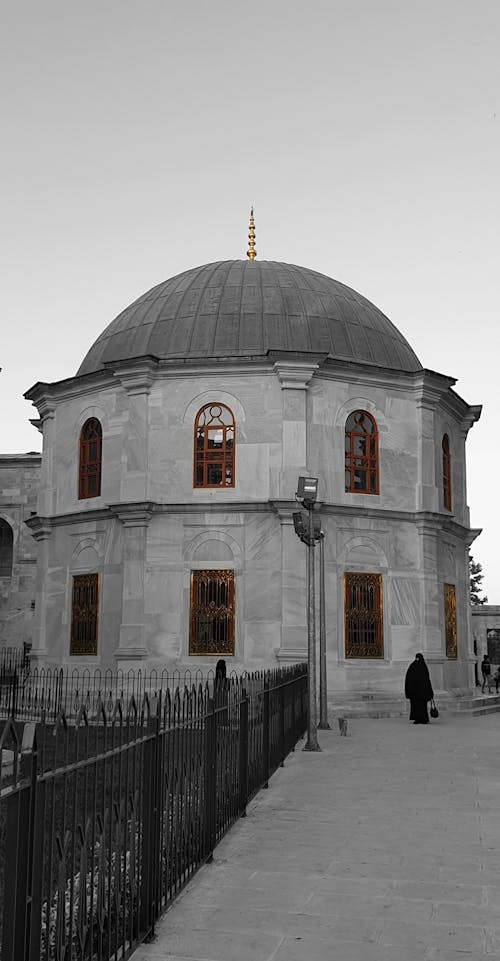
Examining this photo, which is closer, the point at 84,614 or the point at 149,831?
the point at 149,831

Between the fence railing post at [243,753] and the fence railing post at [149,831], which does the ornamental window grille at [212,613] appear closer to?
the fence railing post at [243,753]

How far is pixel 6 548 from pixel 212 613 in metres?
24.8

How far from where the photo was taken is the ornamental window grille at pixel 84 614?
22.8 meters

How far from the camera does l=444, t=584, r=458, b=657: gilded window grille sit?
23844mm

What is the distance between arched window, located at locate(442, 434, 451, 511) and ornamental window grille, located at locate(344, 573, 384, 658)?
3741mm

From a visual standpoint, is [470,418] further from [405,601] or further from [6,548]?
[6,548]

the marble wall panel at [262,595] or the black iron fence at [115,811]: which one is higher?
the marble wall panel at [262,595]

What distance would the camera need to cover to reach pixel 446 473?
988 inches

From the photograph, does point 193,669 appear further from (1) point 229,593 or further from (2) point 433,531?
(2) point 433,531

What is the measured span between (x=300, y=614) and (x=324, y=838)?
12643mm

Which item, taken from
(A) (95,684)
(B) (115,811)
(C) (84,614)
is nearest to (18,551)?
(C) (84,614)

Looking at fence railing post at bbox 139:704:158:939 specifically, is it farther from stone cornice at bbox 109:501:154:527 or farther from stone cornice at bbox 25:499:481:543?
stone cornice at bbox 109:501:154:527

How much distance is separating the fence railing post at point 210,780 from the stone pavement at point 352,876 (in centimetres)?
18

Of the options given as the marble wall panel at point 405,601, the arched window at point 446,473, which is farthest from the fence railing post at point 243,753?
the arched window at point 446,473
